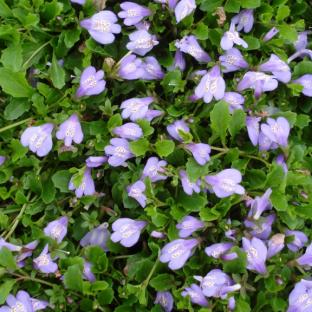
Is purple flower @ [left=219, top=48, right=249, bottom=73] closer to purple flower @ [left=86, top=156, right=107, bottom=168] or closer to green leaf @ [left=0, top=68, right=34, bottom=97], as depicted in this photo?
purple flower @ [left=86, top=156, right=107, bottom=168]

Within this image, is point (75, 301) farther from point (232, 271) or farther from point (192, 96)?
point (192, 96)

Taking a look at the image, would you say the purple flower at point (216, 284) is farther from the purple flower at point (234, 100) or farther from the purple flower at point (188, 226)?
the purple flower at point (234, 100)

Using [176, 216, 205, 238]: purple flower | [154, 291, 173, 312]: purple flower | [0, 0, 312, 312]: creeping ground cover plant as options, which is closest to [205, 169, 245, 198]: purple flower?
[0, 0, 312, 312]: creeping ground cover plant

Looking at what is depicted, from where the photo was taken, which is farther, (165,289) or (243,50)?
(243,50)

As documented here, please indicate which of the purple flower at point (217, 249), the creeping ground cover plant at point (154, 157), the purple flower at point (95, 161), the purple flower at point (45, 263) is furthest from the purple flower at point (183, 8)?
the purple flower at point (45, 263)

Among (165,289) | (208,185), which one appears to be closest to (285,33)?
(208,185)

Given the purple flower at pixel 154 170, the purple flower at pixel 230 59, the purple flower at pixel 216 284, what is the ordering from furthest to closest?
the purple flower at pixel 230 59 → the purple flower at pixel 154 170 → the purple flower at pixel 216 284

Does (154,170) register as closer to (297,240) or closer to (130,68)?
(130,68)
